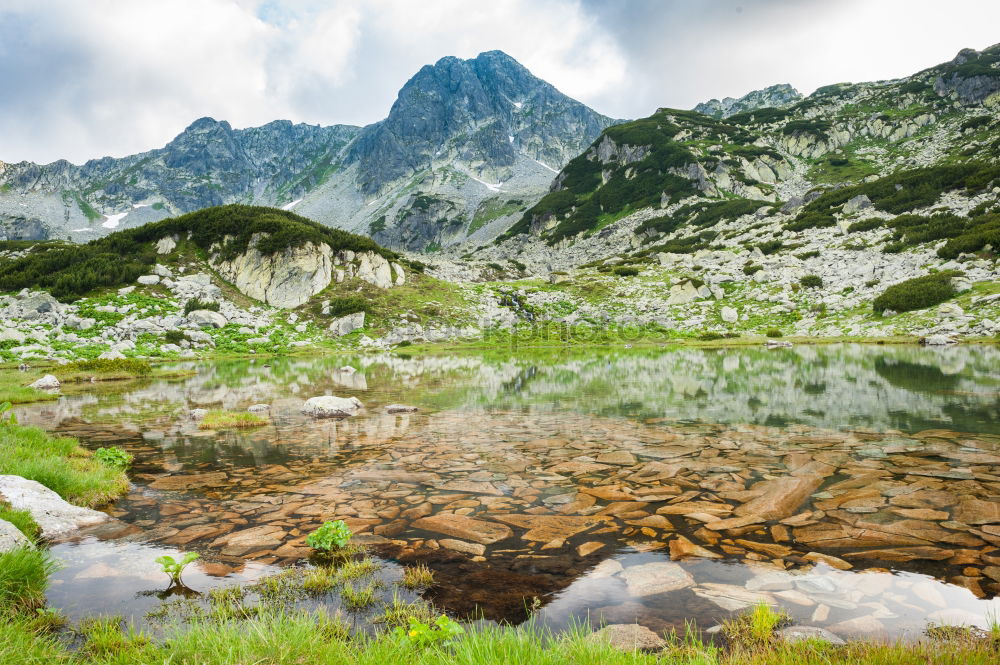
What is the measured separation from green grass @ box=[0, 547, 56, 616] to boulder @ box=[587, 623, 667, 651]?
466 centimetres

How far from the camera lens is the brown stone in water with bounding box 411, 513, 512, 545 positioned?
5.79 meters

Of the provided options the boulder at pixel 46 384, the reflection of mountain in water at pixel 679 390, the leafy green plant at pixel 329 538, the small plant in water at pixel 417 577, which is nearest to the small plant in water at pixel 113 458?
the reflection of mountain in water at pixel 679 390

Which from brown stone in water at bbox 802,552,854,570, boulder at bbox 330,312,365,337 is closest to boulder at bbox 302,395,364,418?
brown stone in water at bbox 802,552,854,570

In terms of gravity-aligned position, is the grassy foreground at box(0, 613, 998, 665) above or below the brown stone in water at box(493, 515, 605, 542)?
above

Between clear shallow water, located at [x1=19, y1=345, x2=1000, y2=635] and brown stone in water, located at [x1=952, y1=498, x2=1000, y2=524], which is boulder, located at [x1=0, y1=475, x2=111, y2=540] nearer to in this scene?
clear shallow water, located at [x1=19, y1=345, x2=1000, y2=635]

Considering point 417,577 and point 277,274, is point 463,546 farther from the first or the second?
point 277,274

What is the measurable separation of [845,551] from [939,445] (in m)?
6.25

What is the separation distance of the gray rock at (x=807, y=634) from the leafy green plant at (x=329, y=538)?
4330 mm

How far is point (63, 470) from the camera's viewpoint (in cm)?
774

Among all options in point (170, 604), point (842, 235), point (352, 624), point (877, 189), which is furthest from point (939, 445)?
point (877, 189)

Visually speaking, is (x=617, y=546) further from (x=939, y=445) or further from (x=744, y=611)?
(x=939, y=445)

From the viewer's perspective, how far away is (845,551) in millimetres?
5043

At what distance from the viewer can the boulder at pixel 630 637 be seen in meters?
3.50

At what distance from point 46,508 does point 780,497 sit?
32.9ft
